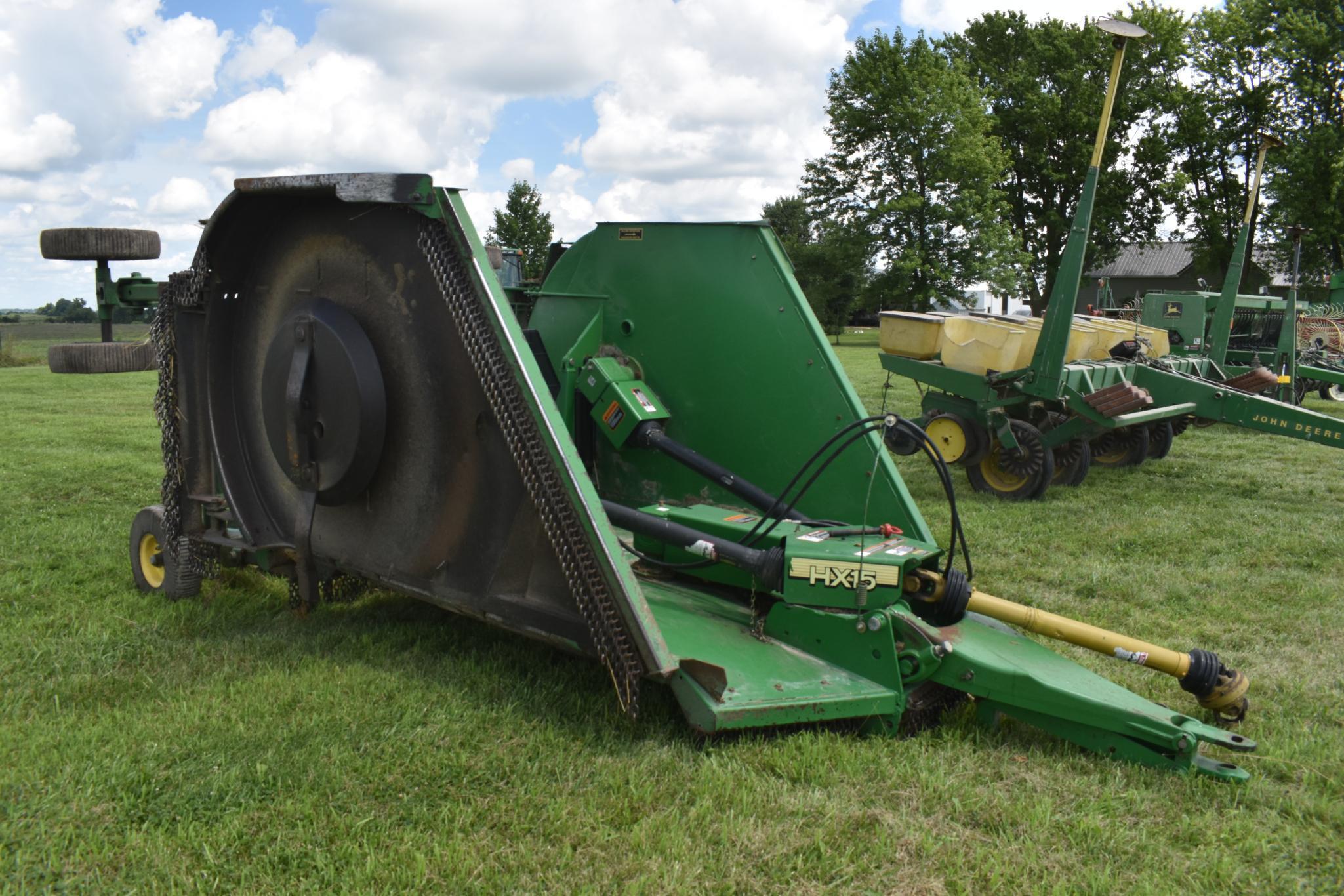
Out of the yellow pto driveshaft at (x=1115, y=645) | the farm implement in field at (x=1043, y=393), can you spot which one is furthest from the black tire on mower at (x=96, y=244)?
the farm implement in field at (x=1043, y=393)

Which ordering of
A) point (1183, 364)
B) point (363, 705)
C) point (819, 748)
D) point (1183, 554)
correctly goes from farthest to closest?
point (1183, 364) → point (1183, 554) → point (363, 705) → point (819, 748)

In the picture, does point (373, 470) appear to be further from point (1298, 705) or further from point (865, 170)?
point (865, 170)

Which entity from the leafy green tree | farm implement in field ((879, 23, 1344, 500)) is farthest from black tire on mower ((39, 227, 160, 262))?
the leafy green tree

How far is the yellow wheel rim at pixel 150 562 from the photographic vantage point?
4.68 meters

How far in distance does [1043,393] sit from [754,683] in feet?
16.7

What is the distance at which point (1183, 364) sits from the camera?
10.2 metres

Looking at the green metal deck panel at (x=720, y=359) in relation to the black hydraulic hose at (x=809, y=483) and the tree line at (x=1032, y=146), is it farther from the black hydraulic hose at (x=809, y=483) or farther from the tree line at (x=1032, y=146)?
the tree line at (x=1032, y=146)

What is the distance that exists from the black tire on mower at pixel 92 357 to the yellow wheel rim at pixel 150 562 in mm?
901

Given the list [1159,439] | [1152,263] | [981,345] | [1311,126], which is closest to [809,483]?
[981,345]

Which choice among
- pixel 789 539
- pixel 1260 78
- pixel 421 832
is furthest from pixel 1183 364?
pixel 1260 78

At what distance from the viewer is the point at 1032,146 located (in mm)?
34438

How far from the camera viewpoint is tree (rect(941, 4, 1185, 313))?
32.0 m

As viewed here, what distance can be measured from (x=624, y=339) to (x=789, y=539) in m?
1.46

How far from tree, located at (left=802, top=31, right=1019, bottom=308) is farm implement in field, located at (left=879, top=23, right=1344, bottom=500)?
24175 millimetres
